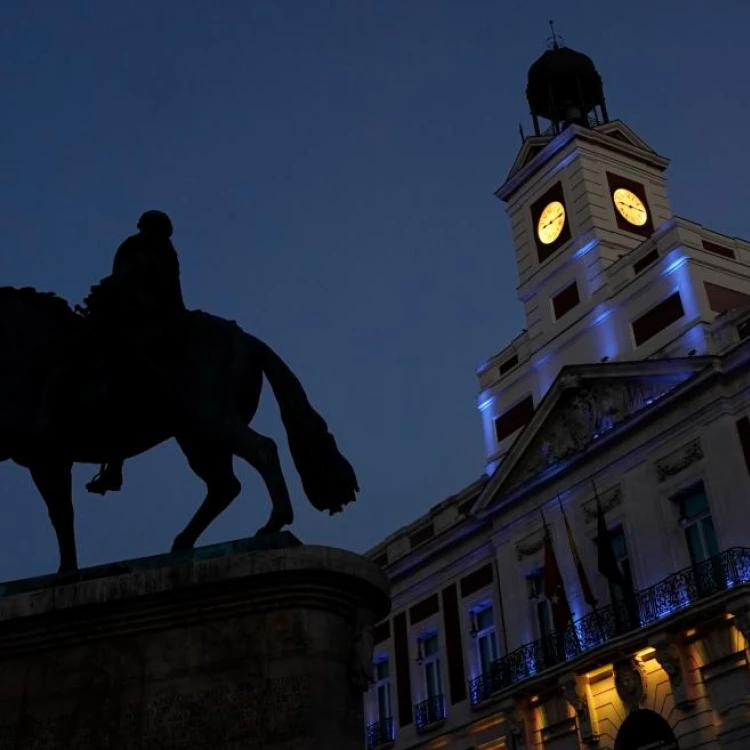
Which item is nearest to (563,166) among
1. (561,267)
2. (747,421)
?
(561,267)

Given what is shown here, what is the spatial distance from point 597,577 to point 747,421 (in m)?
5.05

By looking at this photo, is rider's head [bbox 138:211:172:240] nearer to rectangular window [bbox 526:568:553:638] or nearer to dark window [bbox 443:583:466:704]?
rectangular window [bbox 526:568:553:638]

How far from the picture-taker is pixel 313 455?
22.3ft

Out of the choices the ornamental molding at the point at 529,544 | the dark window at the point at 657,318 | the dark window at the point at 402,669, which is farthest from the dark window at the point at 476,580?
the dark window at the point at 657,318

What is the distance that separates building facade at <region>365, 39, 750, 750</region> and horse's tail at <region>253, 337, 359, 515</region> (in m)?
15.3

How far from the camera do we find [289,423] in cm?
688

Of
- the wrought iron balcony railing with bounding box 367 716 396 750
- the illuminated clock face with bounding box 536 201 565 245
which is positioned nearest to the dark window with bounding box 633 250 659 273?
the illuminated clock face with bounding box 536 201 565 245

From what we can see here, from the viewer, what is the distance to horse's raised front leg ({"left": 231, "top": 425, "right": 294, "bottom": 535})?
6383 millimetres

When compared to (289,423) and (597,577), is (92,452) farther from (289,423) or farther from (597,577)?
(597,577)

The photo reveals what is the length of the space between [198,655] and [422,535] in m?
25.5

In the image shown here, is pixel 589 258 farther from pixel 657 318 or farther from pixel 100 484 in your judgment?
pixel 100 484

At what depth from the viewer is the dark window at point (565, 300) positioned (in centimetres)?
2952

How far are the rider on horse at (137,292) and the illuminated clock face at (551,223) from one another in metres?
25.1

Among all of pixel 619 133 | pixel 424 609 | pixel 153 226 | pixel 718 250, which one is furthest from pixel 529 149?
pixel 153 226
